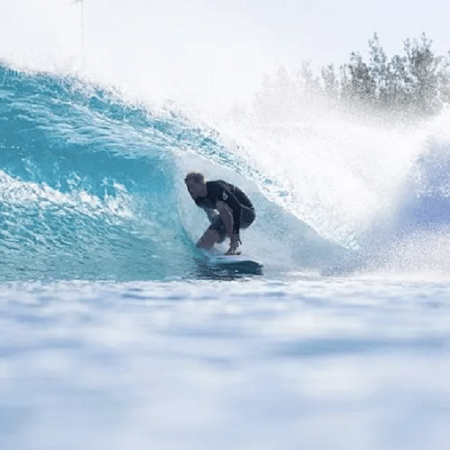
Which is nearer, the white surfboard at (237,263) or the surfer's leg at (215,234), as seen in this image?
the white surfboard at (237,263)

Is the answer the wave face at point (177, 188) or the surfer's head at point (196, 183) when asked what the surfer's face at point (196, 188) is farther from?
the wave face at point (177, 188)

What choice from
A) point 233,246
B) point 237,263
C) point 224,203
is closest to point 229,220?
point 224,203

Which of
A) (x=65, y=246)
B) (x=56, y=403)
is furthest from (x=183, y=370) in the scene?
(x=65, y=246)

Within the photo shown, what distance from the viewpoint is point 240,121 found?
1489 cm

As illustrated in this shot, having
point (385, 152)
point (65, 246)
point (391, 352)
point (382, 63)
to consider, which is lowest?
point (65, 246)

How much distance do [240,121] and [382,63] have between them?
27.7 meters

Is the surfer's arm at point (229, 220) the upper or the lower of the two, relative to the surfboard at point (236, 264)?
upper

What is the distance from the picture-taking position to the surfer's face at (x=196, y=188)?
912 cm

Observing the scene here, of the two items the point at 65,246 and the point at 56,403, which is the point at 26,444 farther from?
the point at 65,246

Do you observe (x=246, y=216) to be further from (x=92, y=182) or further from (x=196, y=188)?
(x=92, y=182)

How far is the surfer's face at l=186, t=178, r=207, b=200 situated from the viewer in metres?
9.12

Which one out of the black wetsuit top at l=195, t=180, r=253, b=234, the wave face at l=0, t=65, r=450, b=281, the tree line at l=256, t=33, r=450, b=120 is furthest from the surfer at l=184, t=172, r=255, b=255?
the tree line at l=256, t=33, r=450, b=120

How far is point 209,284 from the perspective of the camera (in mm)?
6621

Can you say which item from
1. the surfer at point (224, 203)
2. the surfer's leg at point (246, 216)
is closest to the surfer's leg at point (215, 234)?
the surfer at point (224, 203)
